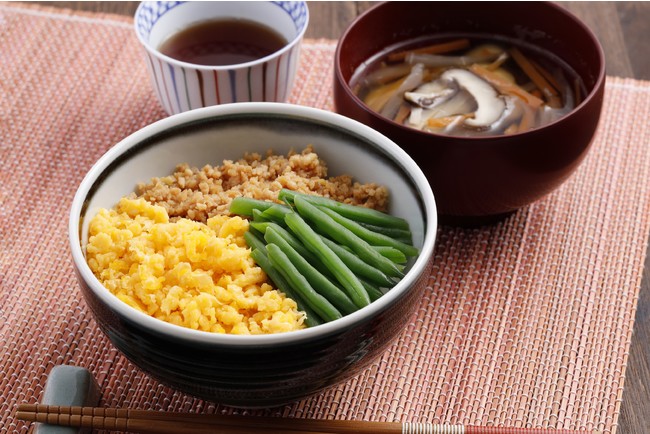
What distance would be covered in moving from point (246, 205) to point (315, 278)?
0.25 metres

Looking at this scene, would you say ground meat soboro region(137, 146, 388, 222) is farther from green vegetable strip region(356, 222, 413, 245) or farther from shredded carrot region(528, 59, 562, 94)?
shredded carrot region(528, 59, 562, 94)

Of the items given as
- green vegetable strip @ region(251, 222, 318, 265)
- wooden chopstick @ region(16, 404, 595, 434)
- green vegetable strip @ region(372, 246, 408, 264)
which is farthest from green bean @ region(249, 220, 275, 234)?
wooden chopstick @ region(16, 404, 595, 434)

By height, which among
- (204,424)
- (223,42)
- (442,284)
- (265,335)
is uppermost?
(265,335)

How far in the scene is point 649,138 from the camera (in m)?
2.46

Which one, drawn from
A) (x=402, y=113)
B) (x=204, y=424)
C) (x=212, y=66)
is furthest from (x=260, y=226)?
(x=212, y=66)

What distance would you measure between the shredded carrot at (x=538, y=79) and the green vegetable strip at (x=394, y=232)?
0.68 metres

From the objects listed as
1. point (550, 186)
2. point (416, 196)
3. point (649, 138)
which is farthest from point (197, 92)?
point (649, 138)

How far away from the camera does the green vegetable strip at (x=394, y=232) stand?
175 centimetres

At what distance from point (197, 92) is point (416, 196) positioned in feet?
2.67

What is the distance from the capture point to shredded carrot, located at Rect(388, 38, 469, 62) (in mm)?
2316

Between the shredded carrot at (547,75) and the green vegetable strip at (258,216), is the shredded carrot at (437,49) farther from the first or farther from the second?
the green vegetable strip at (258,216)

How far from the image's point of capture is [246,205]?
5.70 feet

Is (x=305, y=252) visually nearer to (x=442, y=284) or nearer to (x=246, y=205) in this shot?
(x=246, y=205)

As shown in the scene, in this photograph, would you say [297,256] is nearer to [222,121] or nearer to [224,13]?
[222,121]
